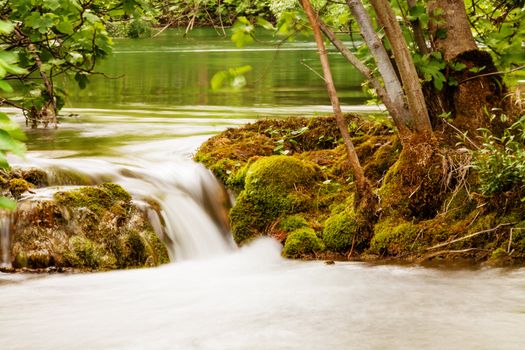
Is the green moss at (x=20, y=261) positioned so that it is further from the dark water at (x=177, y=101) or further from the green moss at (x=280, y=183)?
the dark water at (x=177, y=101)

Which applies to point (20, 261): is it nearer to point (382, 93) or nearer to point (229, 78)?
point (229, 78)

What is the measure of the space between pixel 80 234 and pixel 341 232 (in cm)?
216

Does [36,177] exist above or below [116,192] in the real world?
above

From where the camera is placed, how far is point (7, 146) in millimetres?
2236

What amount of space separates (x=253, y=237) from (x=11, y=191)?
83.6 inches

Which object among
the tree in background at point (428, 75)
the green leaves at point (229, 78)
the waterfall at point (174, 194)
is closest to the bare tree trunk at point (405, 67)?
the tree in background at point (428, 75)

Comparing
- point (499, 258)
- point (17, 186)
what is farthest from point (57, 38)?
point (499, 258)

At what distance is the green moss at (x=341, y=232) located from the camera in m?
6.45

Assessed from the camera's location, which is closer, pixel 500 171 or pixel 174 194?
pixel 500 171

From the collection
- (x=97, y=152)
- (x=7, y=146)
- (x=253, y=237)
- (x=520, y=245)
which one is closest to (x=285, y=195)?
(x=253, y=237)

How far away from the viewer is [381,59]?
6.85m

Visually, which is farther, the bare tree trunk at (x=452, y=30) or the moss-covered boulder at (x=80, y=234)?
the bare tree trunk at (x=452, y=30)

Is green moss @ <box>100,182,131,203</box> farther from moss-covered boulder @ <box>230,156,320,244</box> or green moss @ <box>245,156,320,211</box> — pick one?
green moss @ <box>245,156,320,211</box>

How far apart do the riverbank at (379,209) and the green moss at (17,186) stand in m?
1.85
